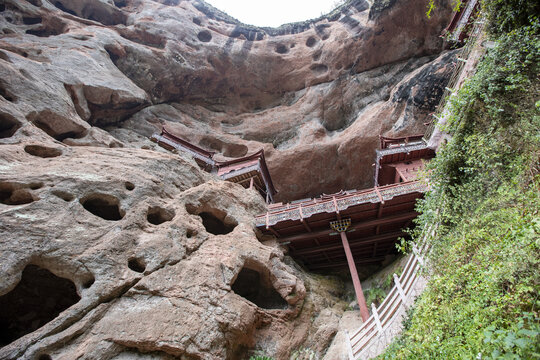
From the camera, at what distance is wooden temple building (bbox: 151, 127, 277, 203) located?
21391mm

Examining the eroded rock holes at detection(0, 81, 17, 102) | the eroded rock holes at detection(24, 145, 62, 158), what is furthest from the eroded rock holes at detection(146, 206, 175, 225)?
the eroded rock holes at detection(0, 81, 17, 102)

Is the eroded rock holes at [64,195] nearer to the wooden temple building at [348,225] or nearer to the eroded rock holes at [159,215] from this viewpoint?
the eroded rock holes at [159,215]

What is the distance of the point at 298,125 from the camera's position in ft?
101

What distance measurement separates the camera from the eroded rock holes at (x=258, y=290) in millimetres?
11758

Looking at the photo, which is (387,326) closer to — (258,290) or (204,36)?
(258,290)

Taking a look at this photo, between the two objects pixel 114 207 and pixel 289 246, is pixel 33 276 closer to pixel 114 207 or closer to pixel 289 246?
pixel 114 207

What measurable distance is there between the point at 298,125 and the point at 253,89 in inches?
378

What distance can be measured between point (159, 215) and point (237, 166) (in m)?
11.5

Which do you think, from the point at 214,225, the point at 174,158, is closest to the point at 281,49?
the point at 174,158

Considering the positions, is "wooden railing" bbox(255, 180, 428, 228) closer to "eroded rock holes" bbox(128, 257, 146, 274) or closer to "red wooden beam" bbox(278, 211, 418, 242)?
"red wooden beam" bbox(278, 211, 418, 242)

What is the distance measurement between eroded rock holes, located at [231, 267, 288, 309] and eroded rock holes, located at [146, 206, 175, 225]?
12.5 feet

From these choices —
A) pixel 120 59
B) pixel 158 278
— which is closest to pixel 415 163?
pixel 158 278

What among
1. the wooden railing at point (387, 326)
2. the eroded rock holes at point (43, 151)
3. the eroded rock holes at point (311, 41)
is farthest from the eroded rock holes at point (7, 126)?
the eroded rock holes at point (311, 41)

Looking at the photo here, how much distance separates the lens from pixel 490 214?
5781 mm
